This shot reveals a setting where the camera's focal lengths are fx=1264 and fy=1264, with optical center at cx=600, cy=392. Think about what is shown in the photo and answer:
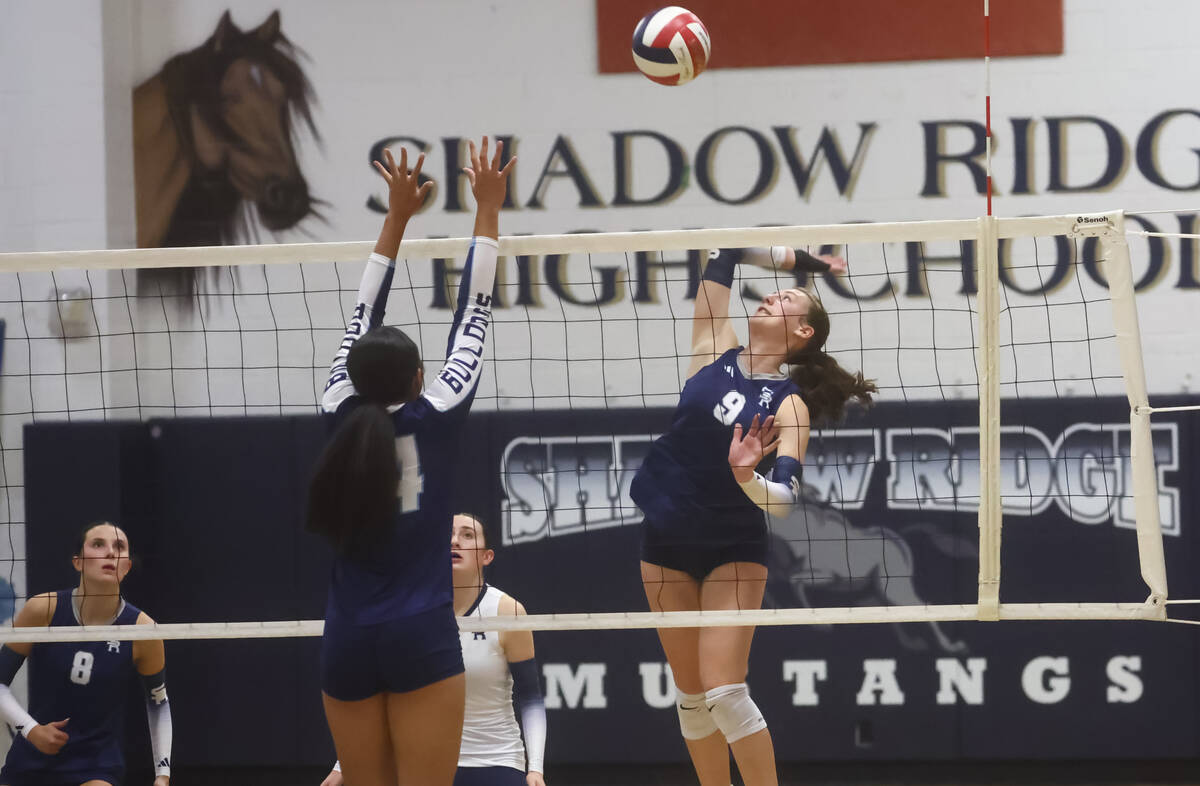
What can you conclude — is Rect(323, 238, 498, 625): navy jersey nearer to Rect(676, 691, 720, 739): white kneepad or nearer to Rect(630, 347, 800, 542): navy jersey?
Rect(630, 347, 800, 542): navy jersey

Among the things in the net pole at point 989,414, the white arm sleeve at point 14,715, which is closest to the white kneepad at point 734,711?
the net pole at point 989,414

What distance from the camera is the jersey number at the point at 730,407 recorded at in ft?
13.0

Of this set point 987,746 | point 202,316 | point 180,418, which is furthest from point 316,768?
point 987,746

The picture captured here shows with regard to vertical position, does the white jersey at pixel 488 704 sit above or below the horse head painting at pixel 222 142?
below

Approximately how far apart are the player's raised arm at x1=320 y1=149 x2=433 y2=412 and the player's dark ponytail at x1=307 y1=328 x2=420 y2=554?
10 centimetres

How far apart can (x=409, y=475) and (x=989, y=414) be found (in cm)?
178

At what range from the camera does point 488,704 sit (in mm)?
4355

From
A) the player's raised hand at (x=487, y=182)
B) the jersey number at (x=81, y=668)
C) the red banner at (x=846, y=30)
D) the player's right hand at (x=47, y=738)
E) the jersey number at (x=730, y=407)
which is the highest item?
the red banner at (x=846, y=30)

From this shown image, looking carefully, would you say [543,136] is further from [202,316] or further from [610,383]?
[202,316]

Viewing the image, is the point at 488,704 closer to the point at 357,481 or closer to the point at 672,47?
the point at 357,481

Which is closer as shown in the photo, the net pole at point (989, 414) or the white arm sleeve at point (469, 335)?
the white arm sleeve at point (469, 335)

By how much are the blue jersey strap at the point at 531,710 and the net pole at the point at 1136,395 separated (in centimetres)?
196

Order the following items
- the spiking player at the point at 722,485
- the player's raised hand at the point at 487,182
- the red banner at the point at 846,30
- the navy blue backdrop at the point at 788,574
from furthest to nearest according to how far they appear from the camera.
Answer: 1. the red banner at the point at 846,30
2. the navy blue backdrop at the point at 788,574
3. the spiking player at the point at 722,485
4. the player's raised hand at the point at 487,182

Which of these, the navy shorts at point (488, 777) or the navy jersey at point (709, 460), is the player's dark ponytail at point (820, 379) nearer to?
the navy jersey at point (709, 460)
